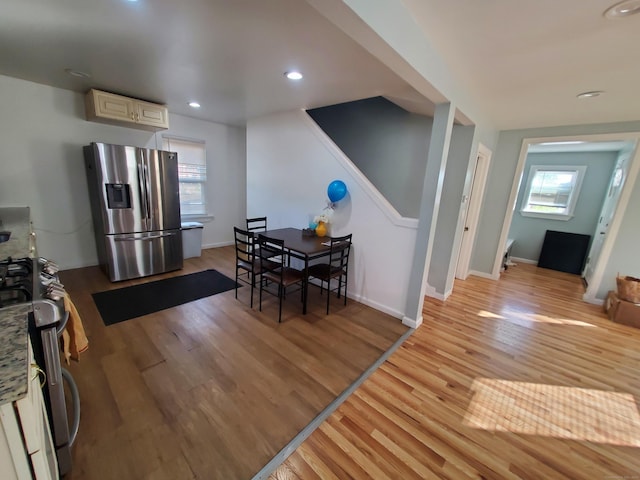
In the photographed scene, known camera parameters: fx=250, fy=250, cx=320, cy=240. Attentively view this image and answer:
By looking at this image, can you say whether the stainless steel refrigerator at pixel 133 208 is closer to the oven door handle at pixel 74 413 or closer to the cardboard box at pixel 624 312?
the oven door handle at pixel 74 413

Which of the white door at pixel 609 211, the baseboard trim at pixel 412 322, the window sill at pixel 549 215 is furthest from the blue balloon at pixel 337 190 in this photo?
the window sill at pixel 549 215

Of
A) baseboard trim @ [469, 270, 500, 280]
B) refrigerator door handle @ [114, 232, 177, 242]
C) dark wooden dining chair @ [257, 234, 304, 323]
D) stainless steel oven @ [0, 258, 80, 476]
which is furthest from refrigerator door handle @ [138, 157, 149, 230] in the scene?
baseboard trim @ [469, 270, 500, 280]

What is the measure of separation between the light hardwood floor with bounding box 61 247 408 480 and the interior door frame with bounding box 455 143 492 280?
90.5 inches

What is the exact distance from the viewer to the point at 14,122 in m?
3.04

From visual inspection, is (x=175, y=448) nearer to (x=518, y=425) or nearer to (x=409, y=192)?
(x=518, y=425)

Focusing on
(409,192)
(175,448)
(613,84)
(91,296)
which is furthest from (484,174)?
(91,296)

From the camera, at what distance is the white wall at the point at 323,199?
9.56ft

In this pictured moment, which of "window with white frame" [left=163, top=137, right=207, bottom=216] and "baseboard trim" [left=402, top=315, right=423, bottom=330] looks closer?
"baseboard trim" [left=402, top=315, right=423, bottom=330]

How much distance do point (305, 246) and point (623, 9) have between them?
107 inches

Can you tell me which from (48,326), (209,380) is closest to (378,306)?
(209,380)

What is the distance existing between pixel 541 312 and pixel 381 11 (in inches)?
155

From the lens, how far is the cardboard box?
3043mm

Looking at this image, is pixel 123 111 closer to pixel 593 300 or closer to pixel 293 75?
pixel 293 75

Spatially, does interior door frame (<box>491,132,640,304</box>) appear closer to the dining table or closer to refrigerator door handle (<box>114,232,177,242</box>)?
the dining table
